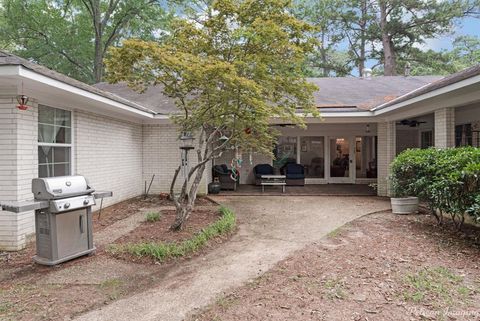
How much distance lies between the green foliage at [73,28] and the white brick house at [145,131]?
954 centimetres

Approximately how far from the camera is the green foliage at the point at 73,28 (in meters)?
19.1

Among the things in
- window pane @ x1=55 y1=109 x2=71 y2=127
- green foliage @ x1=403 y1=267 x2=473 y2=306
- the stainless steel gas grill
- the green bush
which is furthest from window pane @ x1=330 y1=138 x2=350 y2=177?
the stainless steel gas grill

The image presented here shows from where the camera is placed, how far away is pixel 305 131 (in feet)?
44.2

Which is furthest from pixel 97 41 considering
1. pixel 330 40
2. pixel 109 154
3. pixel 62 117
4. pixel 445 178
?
pixel 445 178

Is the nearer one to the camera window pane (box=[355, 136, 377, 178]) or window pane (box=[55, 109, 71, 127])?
window pane (box=[55, 109, 71, 127])

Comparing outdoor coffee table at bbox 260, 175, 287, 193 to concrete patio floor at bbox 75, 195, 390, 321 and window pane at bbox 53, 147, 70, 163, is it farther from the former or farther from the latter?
window pane at bbox 53, 147, 70, 163

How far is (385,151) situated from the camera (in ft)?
33.2

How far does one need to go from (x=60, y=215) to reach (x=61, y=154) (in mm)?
2770

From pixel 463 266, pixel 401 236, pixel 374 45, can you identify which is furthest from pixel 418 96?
pixel 374 45

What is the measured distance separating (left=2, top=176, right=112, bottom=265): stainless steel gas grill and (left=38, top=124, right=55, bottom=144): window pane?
75.8 inches

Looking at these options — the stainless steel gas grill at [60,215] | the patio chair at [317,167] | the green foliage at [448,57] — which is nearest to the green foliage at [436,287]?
the stainless steel gas grill at [60,215]

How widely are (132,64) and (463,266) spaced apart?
19.4 feet

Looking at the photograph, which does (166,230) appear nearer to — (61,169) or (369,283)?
(61,169)

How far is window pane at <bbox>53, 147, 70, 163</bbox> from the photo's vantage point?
6182mm
